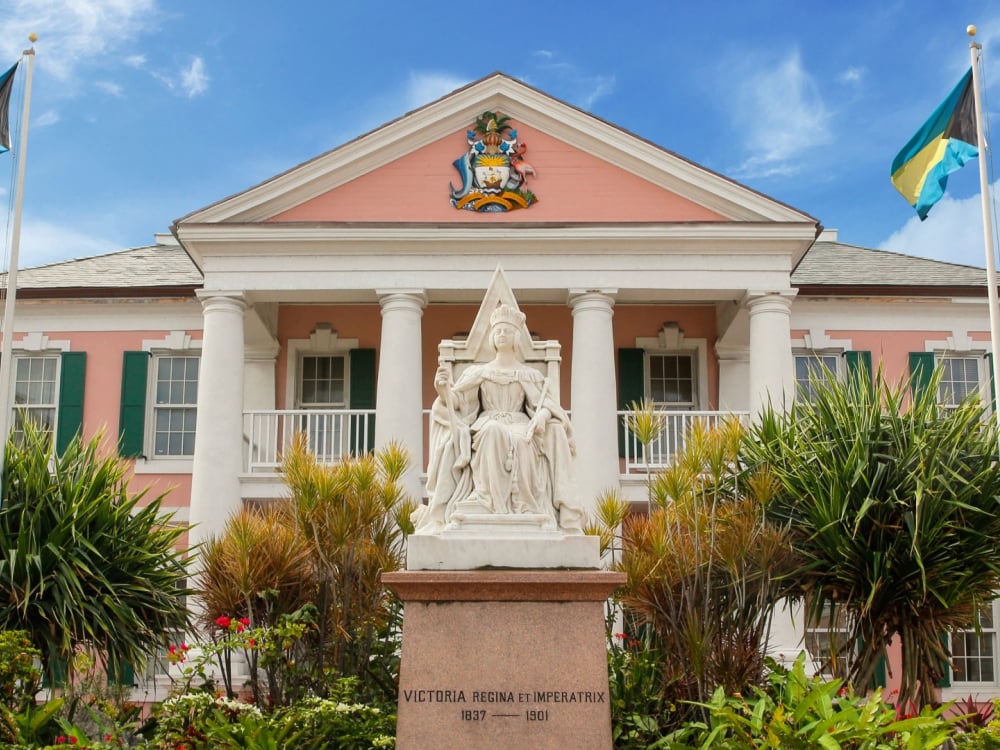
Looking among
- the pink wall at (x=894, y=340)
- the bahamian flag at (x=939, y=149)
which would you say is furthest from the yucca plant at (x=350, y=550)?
the pink wall at (x=894, y=340)

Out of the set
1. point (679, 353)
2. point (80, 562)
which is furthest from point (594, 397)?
point (80, 562)

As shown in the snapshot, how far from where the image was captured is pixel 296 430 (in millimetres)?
18250

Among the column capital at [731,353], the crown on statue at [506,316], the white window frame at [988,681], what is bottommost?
the white window frame at [988,681]

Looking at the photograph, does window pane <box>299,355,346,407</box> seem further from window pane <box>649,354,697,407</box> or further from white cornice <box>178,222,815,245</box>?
window pane <box>649,354,697,407</box>

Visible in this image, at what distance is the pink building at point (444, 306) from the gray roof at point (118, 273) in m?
0.09

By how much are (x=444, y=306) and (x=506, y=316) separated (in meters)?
11.5

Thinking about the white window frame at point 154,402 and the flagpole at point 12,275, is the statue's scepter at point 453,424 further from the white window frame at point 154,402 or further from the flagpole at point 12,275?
the white window frame at point 154,402

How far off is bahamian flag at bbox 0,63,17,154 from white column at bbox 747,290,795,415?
10093 mm

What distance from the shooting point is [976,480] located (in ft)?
38.1

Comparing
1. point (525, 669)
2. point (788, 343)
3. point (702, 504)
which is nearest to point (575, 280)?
point (788, 343)

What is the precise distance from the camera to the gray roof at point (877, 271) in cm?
2025

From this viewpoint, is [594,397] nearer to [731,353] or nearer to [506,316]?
[731,353]

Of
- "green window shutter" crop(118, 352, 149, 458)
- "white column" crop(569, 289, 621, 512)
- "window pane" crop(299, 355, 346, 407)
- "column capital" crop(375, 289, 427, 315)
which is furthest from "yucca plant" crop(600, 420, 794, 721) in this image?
"green window shutter" crop(118, 352, 149, 458)

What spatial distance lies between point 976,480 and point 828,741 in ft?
15.7
